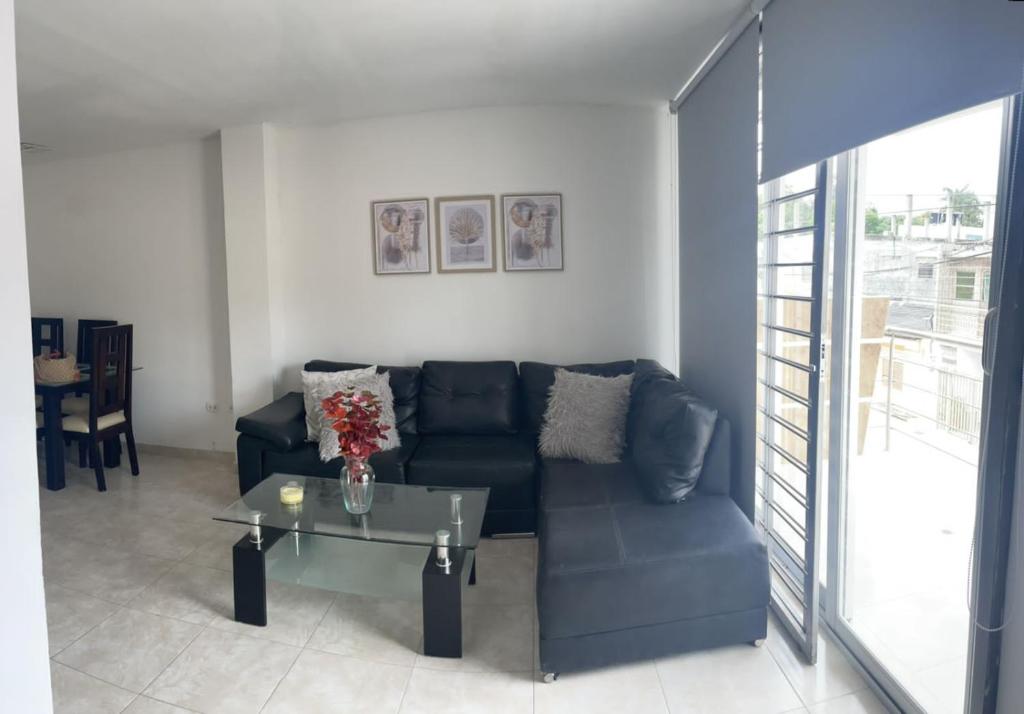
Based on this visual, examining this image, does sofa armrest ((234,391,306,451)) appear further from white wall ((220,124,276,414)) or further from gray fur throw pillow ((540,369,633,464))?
gray fur throw pillow ((540,369,633,464))

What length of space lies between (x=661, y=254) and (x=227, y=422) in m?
3.46

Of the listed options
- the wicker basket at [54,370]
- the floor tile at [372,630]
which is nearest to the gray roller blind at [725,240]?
the floor tile at [372,630]

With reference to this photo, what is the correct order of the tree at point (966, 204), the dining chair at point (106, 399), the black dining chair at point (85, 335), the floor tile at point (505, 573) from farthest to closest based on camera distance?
the black dining chair at point (85, 335)
the dining chair at point (106, 399)
the floor tile at point (505, 573)
the tree at point (966, 204)

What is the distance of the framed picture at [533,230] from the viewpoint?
12.4 feet

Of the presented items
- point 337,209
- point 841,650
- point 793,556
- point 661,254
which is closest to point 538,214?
point 661,254

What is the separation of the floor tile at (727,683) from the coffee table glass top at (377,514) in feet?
2.81

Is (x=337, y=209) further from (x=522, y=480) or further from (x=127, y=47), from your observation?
(x=522, y=480)

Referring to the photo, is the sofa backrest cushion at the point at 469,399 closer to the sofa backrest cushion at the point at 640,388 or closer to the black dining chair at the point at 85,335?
the sofa backrest cushion at the point at 640,388

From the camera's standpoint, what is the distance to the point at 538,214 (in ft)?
12.4

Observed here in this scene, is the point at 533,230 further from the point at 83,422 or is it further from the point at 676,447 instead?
the point at 83,422

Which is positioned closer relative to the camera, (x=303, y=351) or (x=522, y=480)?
(x=522, y=480)

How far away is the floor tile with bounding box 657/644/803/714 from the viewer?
1877 millimetres

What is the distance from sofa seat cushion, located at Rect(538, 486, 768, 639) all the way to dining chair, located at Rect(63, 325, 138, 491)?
10.6ft

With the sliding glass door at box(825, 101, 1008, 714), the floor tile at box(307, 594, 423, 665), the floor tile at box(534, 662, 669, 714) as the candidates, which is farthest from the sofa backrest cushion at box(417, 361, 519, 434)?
the sliding glass door at box(825, 101, 1008, 714)
